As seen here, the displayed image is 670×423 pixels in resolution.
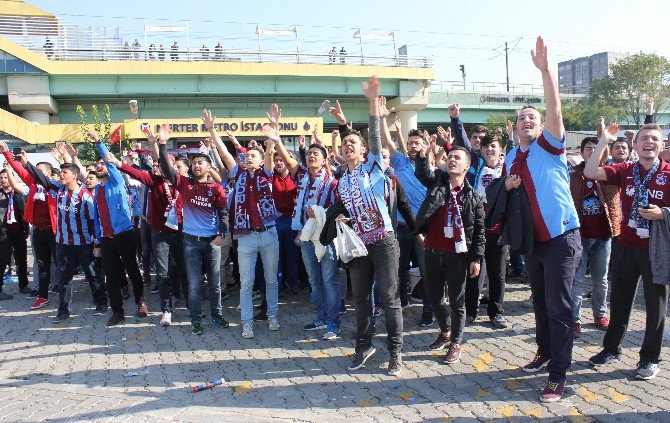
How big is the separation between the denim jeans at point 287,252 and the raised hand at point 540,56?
4.48 meters

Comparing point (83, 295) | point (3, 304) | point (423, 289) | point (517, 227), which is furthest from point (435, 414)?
point (3, 304)

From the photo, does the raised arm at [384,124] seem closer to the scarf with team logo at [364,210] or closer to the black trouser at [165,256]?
the scarf with team logo at [364,210]

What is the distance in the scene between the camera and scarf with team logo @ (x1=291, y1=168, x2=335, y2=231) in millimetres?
6574

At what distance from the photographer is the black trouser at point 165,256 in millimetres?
7094

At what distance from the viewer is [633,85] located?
48375mm

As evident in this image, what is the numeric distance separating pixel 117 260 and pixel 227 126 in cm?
2528

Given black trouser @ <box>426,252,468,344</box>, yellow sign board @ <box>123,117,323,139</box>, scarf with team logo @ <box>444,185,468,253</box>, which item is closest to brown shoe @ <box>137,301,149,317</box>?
black trouser @ <box>426,252,468,344</box>

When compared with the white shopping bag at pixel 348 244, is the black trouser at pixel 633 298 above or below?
below

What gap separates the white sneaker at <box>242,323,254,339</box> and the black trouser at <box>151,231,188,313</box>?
130 cm

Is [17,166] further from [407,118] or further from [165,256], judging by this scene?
[407,118]

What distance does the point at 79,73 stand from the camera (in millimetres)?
31641

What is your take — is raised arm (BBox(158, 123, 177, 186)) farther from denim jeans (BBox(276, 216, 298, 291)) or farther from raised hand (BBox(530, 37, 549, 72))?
raised hand (BBox(530, 37, 549, 72))

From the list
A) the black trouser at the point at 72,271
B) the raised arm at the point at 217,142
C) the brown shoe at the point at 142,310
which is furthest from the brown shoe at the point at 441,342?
the black trouser at the point at 72,271

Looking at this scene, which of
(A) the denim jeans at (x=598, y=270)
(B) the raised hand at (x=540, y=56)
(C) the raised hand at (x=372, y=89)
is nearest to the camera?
(B) the raised hand at (x=540, y=56)
